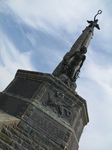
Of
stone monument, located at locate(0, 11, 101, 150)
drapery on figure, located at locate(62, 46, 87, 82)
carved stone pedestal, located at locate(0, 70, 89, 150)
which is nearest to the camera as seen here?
stone monument, located at locate(0, 11, 101, 150)

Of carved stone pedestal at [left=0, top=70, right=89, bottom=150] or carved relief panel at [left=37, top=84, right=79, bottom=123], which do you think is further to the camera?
carved relief panel at [left=37, top=84, right=79, bottom=123]

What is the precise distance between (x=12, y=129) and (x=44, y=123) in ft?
5.09

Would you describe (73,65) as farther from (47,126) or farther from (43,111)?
(47,126)

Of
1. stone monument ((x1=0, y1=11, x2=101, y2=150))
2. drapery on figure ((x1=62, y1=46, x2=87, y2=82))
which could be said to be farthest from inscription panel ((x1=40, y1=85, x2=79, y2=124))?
drapery on figure ((x1=62, y1=46, x2=87, y2=82))

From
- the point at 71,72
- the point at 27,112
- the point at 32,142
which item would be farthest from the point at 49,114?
the point at 71,72

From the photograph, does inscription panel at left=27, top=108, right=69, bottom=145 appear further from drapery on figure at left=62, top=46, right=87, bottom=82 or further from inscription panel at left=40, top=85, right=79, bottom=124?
drapery on figure at left=62, top=46, right=87, bottom=82

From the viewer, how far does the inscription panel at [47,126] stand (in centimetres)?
702

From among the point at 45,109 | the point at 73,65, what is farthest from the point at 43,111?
the point at 73,65

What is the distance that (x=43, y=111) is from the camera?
24.2 ft

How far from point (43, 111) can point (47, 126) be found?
0.58 m

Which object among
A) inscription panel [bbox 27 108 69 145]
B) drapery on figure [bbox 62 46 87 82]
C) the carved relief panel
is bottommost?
inscription panel [bbox 27 108 69 145]

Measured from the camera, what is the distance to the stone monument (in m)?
6.58

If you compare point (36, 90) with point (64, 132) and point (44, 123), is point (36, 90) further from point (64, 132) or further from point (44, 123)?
point (64, 132)

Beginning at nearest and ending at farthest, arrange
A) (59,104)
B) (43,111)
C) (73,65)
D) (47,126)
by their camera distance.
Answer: (47,126) → (43,111) → (59,104) → (73,65)
